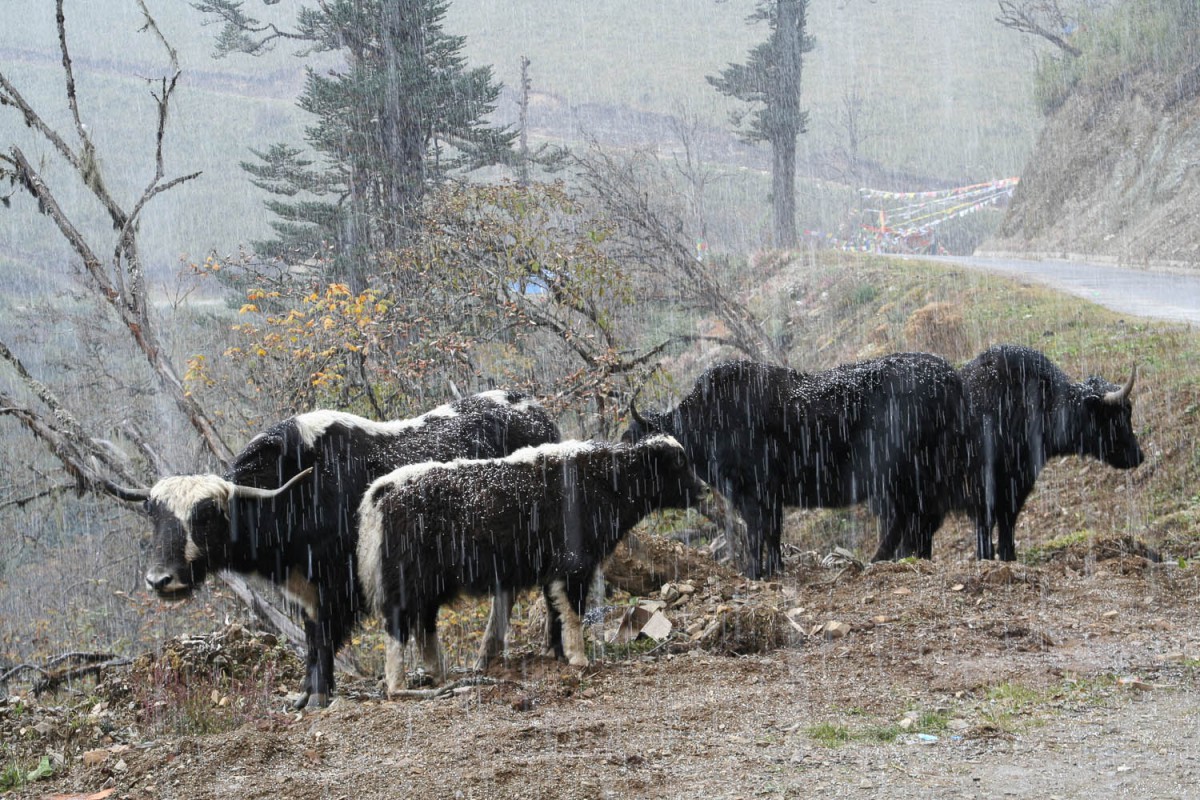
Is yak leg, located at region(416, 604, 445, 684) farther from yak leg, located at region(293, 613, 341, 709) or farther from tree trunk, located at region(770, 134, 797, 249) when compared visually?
tree trunk, located at region(770, 134, 797, 249)

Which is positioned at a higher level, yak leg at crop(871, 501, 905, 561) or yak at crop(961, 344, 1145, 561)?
yak at crop(961, 344, 1145, 561)

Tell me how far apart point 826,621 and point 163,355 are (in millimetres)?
7099

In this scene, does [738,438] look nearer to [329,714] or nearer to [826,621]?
[826,621]

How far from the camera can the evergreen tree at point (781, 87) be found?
117 feet

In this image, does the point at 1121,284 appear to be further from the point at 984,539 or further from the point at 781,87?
the point at 781,87

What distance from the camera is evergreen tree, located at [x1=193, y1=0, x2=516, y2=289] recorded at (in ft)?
81.4

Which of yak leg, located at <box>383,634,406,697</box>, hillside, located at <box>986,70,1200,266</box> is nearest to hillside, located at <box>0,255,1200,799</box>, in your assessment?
yak leg, located at <box>383,634,406,697</box>

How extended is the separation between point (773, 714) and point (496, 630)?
2.81 metres

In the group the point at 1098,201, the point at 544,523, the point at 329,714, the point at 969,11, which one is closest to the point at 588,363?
the point at 544,523

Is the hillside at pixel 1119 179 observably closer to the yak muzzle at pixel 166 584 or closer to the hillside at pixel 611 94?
the hillside at pixel 611 94

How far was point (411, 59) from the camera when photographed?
25.4 meters

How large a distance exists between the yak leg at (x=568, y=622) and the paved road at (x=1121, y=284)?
40.4 feet

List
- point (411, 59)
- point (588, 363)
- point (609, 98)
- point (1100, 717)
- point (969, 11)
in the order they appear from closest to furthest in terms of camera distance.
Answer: point (1100, 717) < point (588, 363) < point (411, 59) < point (609, 98) < point (969, 11)

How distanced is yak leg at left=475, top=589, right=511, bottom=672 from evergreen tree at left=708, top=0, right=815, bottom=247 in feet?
98.1
